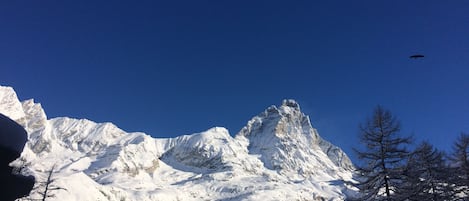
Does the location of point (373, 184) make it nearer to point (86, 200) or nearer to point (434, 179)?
point (434, 179)

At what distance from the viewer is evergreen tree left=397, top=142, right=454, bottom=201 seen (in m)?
18.1

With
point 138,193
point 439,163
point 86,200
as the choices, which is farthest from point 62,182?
point 439,163

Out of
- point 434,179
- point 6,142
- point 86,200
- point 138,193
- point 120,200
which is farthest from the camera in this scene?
point 138,193

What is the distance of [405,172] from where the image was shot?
Answer: 1817cm

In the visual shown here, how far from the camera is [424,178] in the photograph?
70.5 ft

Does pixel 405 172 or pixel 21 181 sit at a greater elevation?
pixel 405 172

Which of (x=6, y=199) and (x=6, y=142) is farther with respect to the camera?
(x=6, y=199)

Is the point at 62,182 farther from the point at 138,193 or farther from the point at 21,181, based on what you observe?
the point at 21,181

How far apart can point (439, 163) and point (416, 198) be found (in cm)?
599

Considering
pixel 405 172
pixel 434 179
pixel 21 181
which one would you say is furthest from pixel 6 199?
pixel 434 179

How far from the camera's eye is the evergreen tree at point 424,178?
1805cm

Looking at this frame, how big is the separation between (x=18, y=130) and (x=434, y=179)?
22332 millimetres

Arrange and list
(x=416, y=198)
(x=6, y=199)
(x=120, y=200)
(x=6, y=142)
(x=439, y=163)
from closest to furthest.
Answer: (x=6, y=142)
(x=6, y=199)
(x=416, y=198)
(x=439, y=163)
(x=120, y=200)

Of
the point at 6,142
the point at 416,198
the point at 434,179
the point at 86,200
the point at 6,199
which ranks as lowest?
the point at 6,199
